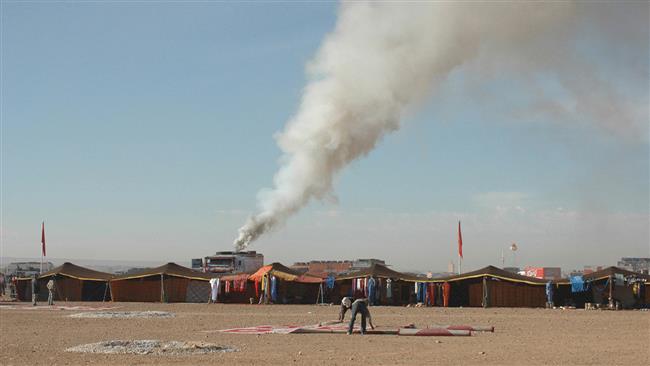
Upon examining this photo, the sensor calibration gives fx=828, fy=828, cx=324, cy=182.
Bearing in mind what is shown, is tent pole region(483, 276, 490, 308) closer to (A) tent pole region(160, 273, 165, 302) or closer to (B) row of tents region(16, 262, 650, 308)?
(B) row of tents region(16, 262, 650, 308)

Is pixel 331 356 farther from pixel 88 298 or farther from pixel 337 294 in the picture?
pixel 88 298

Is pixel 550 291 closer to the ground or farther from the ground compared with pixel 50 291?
closer to the ground

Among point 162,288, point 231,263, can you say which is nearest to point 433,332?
point 162,288

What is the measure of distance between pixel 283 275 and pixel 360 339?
23.0m

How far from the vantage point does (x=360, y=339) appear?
2338 centimetres

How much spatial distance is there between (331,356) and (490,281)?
26413 millimetres

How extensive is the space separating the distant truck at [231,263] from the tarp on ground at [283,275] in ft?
45.0

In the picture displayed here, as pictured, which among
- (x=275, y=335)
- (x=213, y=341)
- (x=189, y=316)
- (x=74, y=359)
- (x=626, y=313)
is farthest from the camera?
(x=626, y=313)

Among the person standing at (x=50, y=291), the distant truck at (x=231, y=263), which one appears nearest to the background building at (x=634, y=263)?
the distant truck at (x=231, y=263)

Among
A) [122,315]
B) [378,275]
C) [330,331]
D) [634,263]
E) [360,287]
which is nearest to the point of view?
[330,331]

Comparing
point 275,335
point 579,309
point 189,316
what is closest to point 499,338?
point 275,335

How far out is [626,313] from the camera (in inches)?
1484

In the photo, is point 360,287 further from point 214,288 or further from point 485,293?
point 214,288

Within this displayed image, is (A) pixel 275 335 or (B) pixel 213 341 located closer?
(B) pixel 213 341
